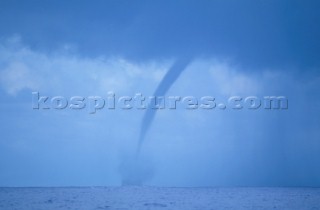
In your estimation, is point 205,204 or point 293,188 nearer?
point 205,204

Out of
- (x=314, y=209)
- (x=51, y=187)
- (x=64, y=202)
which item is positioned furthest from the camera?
(x=51, y=187)

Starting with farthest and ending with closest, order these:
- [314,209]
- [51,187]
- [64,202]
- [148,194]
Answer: [51,187]
[148,194]
[64,202]
[314,209]

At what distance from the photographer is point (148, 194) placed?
11258 mm

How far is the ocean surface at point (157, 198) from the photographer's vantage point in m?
9.42

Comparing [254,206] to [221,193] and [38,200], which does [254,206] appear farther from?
[38,200]

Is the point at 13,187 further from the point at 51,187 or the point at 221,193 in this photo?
the point at 221,193

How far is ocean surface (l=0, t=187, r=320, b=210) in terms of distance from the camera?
9422 mm

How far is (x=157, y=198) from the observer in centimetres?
1061

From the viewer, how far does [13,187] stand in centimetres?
1266

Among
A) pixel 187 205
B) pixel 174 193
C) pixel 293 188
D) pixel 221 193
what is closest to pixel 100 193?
pixel 174 193

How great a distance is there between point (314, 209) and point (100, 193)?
8.25 m

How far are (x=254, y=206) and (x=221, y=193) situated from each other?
7.35ft

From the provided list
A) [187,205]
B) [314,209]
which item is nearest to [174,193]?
[187,205]

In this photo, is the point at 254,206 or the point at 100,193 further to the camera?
the point at 100,193
